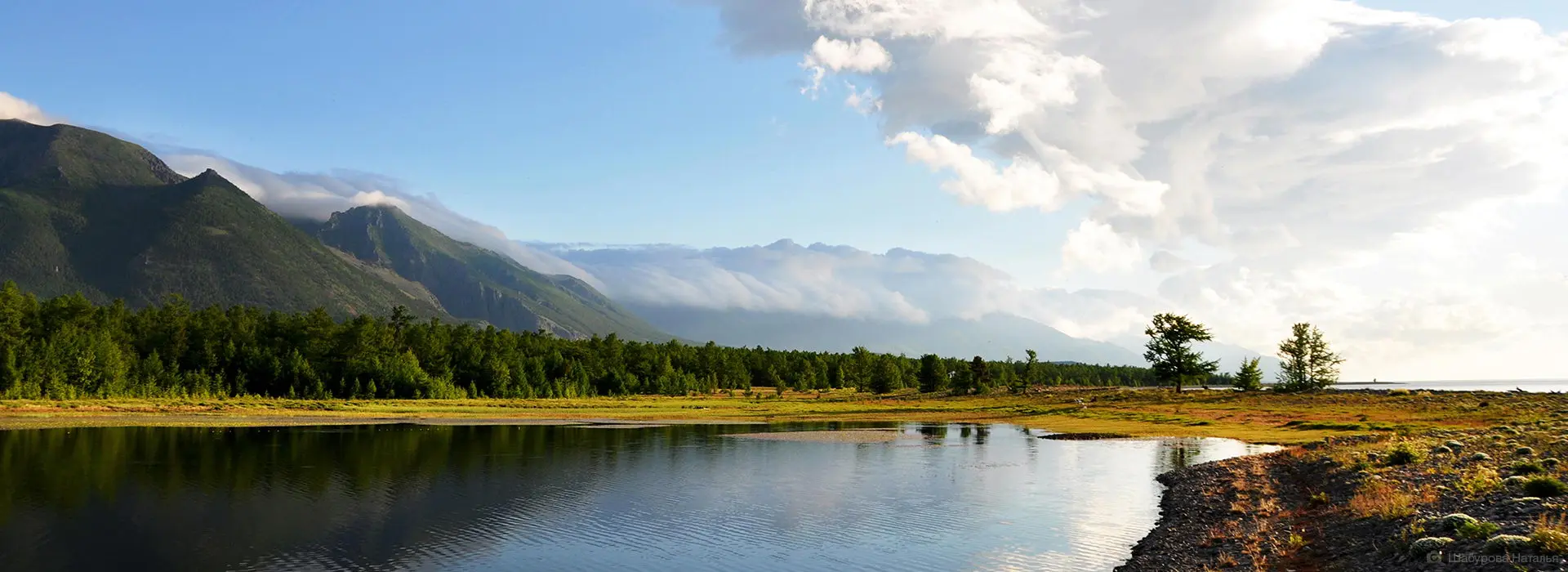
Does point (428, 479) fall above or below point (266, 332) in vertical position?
below

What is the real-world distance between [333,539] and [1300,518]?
41.3m

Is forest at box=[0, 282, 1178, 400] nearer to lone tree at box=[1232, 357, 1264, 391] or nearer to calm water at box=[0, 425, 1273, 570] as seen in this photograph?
calm water at box=[0, 425, 1273, 570]

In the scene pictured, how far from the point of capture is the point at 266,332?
177 metres

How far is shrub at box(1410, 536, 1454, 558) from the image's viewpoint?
22.9 metres

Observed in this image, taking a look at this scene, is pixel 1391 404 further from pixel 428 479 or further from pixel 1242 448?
pixel 428 479

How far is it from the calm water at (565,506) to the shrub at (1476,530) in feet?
36.3

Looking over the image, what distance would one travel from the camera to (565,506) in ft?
149

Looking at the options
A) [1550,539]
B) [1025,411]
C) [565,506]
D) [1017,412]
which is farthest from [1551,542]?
[1025,411]

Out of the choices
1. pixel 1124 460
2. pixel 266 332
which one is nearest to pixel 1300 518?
pixel 1124 460

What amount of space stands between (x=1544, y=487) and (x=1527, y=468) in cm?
832

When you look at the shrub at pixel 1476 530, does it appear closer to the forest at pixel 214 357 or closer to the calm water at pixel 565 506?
the calm water at pixel 565 506

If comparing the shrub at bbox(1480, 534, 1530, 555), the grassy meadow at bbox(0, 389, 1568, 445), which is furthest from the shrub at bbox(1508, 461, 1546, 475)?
the grassy meadow at bbox(0, 389, 1568, 445)

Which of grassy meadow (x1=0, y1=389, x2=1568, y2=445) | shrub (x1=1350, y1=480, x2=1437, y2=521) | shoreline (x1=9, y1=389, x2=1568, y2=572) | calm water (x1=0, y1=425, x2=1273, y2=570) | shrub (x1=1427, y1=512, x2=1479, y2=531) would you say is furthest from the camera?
grassy meadow (x1=0, y1=389, x2=1568, y2=445)

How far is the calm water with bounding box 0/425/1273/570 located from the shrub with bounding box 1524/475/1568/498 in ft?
44.0
